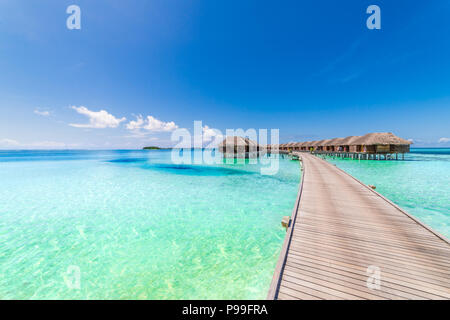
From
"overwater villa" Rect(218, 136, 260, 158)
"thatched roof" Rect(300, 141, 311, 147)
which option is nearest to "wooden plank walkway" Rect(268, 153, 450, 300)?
"overwater villa" Rect(218, 136, 260, 158)

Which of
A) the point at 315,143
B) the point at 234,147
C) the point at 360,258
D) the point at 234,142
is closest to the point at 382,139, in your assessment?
the point at 315,143

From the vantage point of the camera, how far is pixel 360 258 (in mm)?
3289

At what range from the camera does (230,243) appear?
5.88 meters

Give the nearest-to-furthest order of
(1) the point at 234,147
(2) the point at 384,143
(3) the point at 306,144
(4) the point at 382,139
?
(2) the point at 384,143 → (4) the point at 382,139 → (1) the point at 234,147 → (3) the point at 306,144

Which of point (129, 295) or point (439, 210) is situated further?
point (439, 210)

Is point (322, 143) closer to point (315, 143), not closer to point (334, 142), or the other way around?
point (315, 143)

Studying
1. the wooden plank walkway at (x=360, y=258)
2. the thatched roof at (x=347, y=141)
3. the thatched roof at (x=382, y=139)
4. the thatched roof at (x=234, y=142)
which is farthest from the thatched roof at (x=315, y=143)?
the wooden plank walkway at (x=360, y=258)

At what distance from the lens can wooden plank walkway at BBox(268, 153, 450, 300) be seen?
2553 mm

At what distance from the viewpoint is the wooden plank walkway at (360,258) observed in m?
2.55

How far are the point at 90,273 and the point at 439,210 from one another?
1514 centimetres
